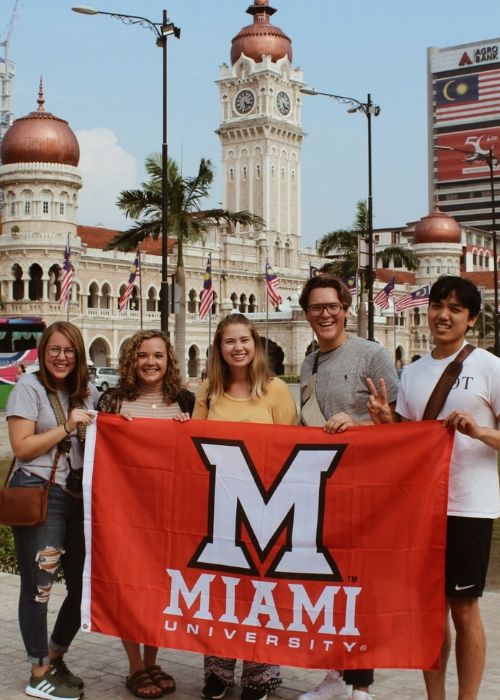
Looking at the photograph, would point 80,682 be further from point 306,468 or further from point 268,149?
point 268,149

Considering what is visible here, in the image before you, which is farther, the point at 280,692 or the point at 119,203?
the point at 119,203

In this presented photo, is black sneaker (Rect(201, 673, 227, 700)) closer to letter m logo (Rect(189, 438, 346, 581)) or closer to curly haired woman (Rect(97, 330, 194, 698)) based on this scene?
curly haired woman (Rect(97, 330, 194, 698))

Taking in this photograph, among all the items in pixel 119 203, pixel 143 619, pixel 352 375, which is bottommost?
pixel 143 619

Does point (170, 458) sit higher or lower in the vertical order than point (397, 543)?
higher

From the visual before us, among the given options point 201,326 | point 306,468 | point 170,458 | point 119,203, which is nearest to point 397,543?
point 306,468

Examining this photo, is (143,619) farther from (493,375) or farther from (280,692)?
(493,375)

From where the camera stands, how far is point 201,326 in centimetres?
6138

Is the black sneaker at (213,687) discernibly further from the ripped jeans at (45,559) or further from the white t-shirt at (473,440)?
the white t-shirt at (473,440)

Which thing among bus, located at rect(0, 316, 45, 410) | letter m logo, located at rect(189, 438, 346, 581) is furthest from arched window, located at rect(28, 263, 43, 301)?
letter m logo, located at rect(189, 438, 346, 581)

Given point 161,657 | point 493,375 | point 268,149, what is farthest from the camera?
point 268,149

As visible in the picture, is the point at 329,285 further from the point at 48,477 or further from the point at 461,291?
the point at 48,477

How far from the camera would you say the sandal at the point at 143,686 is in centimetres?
482

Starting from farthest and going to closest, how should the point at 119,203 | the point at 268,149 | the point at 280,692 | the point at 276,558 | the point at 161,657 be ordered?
the point at 268,149 < the point at 119,203 < the point at 161,657 < the point at 280,692 < the point at 276,558

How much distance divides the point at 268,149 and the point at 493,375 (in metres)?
79.6
